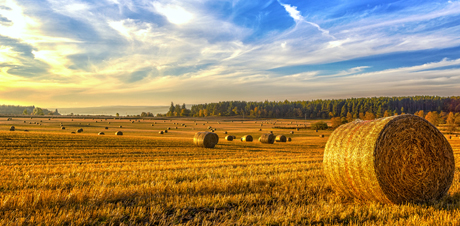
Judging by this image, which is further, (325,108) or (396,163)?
(325,108)

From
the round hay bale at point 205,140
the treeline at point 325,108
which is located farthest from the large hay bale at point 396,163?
the treeline at point 325,108

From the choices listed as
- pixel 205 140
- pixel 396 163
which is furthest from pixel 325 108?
pixel 396 163

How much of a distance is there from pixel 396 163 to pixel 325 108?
170258 mm

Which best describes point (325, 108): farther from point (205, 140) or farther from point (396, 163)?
point (396, 163)

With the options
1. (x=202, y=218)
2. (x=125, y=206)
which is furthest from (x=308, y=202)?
(x=125, y=206)

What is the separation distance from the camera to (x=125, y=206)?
5.84m

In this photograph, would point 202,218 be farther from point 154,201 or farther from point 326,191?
point 326,191

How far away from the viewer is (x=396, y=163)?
6.99 meters

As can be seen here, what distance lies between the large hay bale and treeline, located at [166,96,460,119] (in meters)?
145

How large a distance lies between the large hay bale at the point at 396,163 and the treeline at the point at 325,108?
145 meters

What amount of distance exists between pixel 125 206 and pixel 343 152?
18.6 feet

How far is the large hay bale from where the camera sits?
684cm

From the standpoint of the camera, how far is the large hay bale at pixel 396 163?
684 cm

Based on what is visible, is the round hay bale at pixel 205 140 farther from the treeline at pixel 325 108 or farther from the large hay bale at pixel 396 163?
the treeline at pixel 325 108
